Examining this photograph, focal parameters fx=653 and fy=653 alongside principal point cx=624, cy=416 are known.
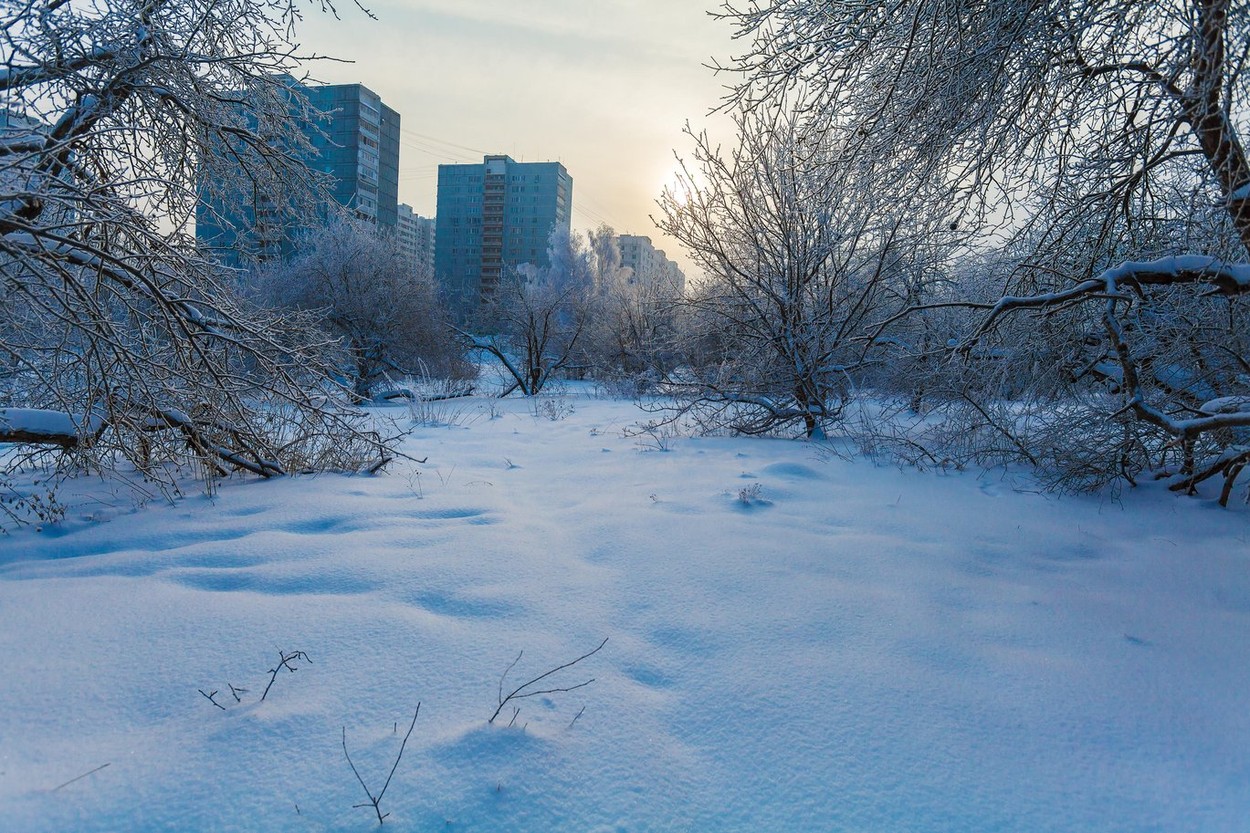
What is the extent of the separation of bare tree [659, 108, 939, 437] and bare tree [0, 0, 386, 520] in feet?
13.4

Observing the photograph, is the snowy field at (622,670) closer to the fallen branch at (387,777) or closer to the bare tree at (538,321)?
the fallen branch at (387,777)

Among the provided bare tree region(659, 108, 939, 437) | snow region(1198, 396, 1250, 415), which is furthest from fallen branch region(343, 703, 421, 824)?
bare tree region(659, 108, 939, 437)

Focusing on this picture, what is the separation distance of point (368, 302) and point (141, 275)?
49.3 ft

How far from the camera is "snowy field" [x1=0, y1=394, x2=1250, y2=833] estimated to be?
4.66ft

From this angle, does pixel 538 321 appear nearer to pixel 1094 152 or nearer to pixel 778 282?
pixel 778 282

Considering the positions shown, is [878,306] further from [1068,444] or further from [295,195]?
[295,195]

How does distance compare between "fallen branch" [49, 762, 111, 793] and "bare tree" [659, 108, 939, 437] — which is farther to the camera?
"bare tree" [659, 108, 939, 437]

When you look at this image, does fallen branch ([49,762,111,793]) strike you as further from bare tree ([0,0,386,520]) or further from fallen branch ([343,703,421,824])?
bare tree ([0,0,386,520])

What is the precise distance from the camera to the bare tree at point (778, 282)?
276 inches

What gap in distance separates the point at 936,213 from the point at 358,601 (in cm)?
364

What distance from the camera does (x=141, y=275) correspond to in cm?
296

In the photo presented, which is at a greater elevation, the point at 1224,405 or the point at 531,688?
the point at 1224,405

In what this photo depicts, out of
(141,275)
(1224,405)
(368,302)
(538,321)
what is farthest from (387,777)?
(538,321)

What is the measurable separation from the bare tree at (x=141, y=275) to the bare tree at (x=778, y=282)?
13.4ft
